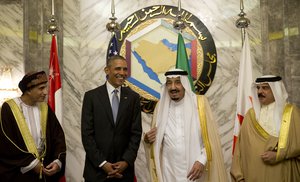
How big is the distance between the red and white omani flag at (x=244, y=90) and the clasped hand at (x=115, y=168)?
163cm

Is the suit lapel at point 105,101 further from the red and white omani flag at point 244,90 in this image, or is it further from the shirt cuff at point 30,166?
the red and white omani flag at point 244,90

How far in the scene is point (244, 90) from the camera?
4.75 meters

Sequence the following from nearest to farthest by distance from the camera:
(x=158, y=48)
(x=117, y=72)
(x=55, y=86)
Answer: (x=117, y=72)
(x=55, y=86)
(x=158, y=48)

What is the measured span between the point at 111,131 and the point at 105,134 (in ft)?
0.21

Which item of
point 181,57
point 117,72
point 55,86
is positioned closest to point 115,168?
point 117,72

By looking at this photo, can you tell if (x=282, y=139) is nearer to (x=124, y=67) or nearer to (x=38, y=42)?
(x=124, y=67)

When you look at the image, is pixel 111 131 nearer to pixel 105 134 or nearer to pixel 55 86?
pixel 105 134

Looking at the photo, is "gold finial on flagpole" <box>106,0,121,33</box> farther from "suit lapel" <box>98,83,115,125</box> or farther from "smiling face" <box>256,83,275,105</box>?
"smiling face" <box>256,83,275,105</box>

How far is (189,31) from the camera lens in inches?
212

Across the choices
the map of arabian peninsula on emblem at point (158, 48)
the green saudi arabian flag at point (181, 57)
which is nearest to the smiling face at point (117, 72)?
the green saudi arabian flag at point (181, 57)

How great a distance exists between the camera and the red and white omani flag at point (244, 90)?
15.1 feet

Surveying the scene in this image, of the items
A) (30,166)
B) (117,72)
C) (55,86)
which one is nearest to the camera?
(30,166)

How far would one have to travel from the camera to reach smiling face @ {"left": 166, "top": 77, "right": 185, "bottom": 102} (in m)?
3.82

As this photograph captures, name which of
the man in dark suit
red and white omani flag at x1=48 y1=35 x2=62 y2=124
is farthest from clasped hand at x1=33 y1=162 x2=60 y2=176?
red and white omani flag at x1=48 y1=35 x2=62 y2=124
